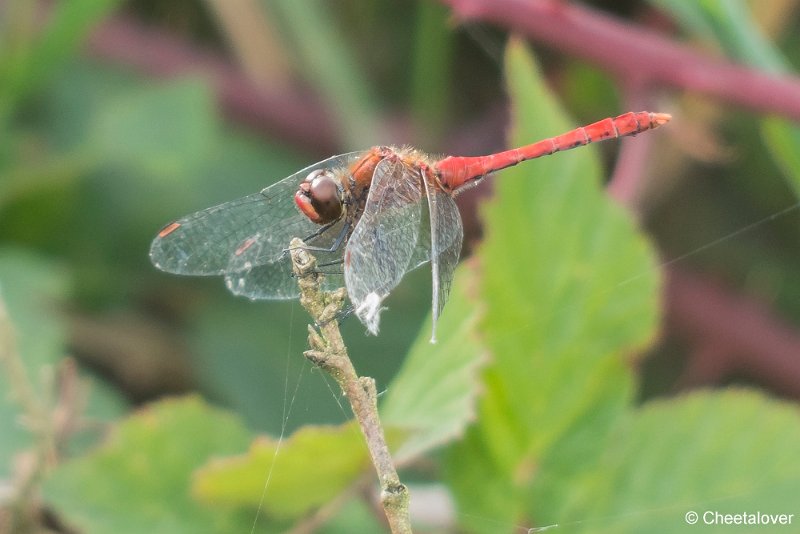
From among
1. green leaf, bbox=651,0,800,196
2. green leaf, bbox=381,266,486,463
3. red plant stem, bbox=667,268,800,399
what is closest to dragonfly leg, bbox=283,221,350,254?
green leaf, bbox=381,266,486,463

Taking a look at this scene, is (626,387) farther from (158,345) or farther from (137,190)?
(137,190)

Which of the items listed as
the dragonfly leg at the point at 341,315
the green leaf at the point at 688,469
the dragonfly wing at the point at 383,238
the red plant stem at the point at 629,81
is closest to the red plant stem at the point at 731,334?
the red plant stem at the point at 629,81

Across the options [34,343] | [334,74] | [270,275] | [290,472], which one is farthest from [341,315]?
[334,74]

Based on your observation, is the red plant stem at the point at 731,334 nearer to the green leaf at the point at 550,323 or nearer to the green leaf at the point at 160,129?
the green leaf at the point at 550,323

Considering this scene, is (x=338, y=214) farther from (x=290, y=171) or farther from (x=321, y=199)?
(x=290, y=171)

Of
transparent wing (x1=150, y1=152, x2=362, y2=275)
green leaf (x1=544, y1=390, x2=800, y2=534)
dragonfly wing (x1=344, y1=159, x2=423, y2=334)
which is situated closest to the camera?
dragonfly wing (x1=344, y1=159, x2=423, y2=334)

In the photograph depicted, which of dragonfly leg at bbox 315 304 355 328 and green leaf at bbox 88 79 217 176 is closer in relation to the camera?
dragonfly leg at bbox 315 304 355 328

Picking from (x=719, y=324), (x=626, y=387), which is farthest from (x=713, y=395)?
(x=719, y=324)

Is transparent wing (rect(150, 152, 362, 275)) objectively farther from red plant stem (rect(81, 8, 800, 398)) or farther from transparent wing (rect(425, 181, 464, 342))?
red plant stem (rect(81, 8, 800, 398))
